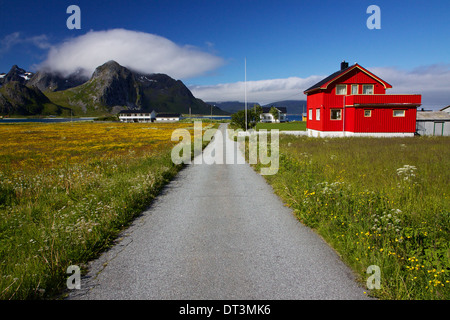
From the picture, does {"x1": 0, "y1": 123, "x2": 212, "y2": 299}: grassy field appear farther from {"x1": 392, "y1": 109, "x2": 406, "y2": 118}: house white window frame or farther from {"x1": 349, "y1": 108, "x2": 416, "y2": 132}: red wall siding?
{"x1": 392, "y1": 109, "x2": 406, "y2": 118}: house white window frame

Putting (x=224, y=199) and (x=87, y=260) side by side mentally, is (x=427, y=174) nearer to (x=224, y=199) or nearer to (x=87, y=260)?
(x=224, y=199)

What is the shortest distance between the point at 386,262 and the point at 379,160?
1059 centimetres

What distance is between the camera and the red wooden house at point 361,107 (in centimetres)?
3145

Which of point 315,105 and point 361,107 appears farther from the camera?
point 315,105

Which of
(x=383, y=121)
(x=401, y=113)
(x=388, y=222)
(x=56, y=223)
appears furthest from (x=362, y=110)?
(x=56, y=223)

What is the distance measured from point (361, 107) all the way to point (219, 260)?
105 ft

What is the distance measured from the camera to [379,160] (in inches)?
528

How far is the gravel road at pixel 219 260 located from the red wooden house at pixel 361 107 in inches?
1107

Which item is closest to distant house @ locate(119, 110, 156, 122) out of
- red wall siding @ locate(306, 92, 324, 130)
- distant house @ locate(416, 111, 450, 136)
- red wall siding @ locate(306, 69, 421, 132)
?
red wall siding @ locate(306, 92, 324, 130)

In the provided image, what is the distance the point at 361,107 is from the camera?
31.7m

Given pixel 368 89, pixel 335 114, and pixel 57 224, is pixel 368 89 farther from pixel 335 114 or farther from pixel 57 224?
pixel 57 224

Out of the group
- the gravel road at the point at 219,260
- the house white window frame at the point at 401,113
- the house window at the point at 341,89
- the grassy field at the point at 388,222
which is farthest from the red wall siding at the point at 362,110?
the gravel road at the point at 219,260

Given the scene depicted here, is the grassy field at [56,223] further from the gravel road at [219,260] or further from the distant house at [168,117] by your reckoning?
the distant house at [168,117]

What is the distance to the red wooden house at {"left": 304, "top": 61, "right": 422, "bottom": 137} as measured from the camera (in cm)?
3145
